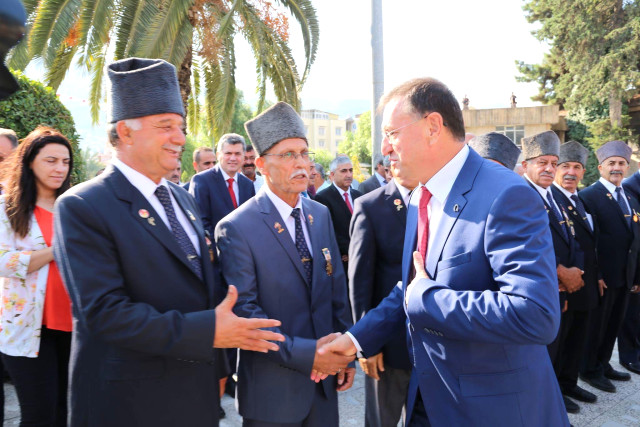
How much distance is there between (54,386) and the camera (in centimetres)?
298

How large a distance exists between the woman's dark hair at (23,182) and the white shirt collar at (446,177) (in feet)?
8.22

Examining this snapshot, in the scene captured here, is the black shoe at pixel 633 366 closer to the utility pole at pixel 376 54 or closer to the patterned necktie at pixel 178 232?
the utility pole at pixel 376 54

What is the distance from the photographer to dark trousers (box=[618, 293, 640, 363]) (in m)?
5.84

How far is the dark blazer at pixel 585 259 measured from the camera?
487cm

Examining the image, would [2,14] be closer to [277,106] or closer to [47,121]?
[277,106]

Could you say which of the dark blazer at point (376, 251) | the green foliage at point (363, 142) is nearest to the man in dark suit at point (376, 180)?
the dark blazer at point (376, 251)

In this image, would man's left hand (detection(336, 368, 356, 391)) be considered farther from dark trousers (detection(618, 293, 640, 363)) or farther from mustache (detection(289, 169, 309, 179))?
dark trousers (detection(618, 293, 640, 363))

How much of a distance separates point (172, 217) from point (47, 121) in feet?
15.0

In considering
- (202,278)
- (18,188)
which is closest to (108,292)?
(202,278)

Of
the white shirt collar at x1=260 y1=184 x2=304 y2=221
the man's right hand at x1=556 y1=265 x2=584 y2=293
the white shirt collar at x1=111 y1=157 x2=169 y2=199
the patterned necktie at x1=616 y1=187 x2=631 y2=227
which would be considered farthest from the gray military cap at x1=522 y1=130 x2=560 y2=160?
the white shirt collar at x1=111 y1=157 x2=169 y2=199

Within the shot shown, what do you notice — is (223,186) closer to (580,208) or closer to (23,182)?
(23,182)

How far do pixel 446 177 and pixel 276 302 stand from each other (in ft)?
3.60

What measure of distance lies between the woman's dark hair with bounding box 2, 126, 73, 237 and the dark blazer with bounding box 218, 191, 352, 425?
1356 mm

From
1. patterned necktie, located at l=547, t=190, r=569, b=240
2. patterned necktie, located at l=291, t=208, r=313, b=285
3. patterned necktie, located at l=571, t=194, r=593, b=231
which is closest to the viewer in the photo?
patterned necktie, located at l=291, t=208, r=313, b=285
